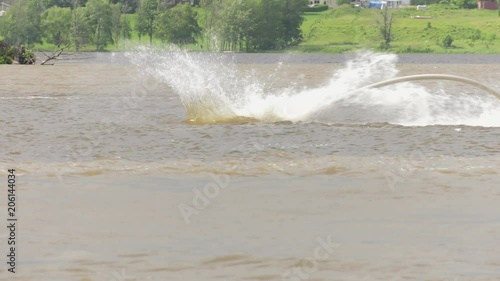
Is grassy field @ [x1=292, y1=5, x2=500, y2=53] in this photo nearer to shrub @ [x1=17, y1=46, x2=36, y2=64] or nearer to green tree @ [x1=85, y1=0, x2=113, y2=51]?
green tree @ [x1=85, y1=0, x2=113, y2=51]

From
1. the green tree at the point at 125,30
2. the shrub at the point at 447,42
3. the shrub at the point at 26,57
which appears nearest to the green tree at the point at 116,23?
the green tree at the point at 125,30

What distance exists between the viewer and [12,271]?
11148mm

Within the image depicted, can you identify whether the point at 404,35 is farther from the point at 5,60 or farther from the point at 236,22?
the point at 5,60

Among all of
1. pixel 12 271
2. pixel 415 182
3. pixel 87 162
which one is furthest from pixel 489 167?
pixel 12 271

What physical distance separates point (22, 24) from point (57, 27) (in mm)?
Answer: 9139

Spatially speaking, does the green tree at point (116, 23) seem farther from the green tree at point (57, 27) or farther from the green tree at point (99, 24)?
the green tree at point (57, 27)

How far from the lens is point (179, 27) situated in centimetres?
17812

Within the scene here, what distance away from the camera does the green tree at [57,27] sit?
171625 mm

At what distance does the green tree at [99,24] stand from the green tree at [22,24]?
8.08 metres

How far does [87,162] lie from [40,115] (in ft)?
44.8

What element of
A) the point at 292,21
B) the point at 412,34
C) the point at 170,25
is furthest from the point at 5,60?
the point at 412,34

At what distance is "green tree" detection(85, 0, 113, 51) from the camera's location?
570ft

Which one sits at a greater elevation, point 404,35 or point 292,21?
point 292,21

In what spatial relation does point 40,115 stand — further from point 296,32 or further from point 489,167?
point 296,32
